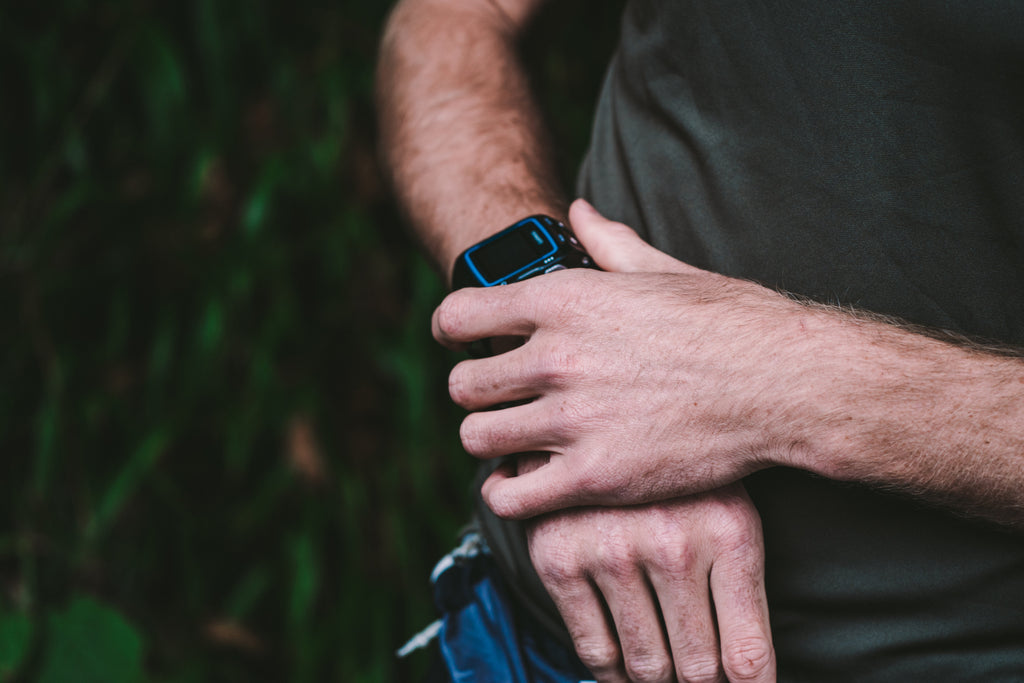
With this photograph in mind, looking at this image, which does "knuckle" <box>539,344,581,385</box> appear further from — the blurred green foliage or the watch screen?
the blurred green foliage

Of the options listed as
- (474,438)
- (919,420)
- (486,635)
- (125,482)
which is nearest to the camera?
(919,420)

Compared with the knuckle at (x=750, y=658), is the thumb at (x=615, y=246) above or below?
above

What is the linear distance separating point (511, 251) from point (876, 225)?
0.32 metres

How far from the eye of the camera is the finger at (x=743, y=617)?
50cm

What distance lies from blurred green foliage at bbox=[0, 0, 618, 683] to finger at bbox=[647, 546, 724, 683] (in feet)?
3.96

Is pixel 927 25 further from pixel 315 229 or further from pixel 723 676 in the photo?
pixel 315 229

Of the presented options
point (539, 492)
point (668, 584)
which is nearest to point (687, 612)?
point (668, 584)

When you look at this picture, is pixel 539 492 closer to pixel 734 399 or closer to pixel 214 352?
pixel 734 399

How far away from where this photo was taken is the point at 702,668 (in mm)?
519

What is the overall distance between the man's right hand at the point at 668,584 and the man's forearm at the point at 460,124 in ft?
1.14

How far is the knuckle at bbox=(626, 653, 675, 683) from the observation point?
54 cm

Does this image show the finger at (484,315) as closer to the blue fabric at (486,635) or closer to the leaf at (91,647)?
the blue fabric at (486,635)

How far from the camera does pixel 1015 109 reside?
49 centimetres

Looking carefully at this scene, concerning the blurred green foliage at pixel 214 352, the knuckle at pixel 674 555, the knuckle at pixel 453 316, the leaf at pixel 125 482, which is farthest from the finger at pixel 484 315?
the leaf at pixel 125 482
